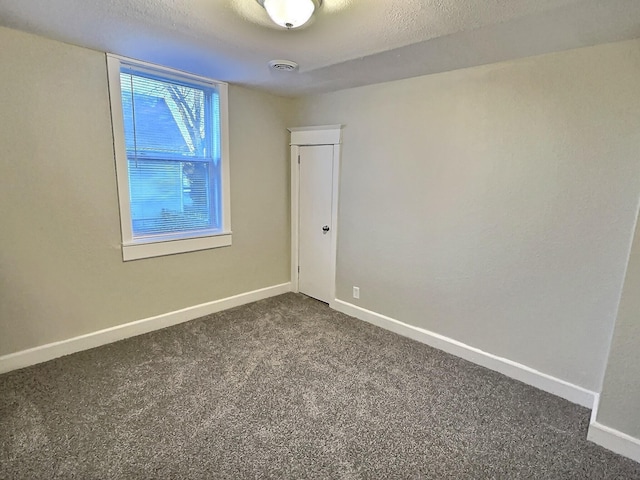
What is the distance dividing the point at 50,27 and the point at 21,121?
0.67 meters

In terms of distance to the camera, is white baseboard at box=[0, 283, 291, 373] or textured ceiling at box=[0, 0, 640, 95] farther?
white baseboard at box=[0, 283, 291, 373]

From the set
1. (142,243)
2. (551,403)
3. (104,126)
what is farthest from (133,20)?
(551,403)

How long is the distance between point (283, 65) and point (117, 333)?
2695 millimetres

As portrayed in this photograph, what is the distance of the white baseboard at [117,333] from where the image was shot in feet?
8.21

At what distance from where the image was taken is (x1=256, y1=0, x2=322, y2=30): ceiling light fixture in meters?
1.63

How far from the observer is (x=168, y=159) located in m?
3.08

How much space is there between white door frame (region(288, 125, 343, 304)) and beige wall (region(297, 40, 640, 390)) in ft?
0.49

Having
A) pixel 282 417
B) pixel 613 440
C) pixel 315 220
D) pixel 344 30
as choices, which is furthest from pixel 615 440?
pixel 315 220

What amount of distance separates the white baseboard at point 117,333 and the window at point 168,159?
25.2 inches

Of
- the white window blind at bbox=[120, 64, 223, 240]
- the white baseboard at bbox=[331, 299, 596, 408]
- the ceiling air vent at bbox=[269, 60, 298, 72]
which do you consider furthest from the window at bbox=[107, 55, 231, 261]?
the white baseboard at bbox=[331, 299, 596, 408]

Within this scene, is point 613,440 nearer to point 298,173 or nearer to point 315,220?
point 315,220

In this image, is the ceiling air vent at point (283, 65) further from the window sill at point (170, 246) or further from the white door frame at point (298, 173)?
the window sill at point (170, 246)

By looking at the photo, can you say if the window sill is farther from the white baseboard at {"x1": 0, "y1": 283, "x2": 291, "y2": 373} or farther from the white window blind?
the white baseboard at {"x1": 0, "y1": 283, "x2": 291, "y2": 373}

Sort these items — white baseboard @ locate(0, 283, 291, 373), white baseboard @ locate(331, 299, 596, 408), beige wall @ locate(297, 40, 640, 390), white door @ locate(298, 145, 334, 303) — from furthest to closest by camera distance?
1. white door @ locate(298, 145, 334, 303)
2. white baseboard @ locate(0, 283, 291, 373)
3. white baseboard @ locate(331, 299, 596, 408)
4. beige wall @ locate(297, 40, 640, 390)
